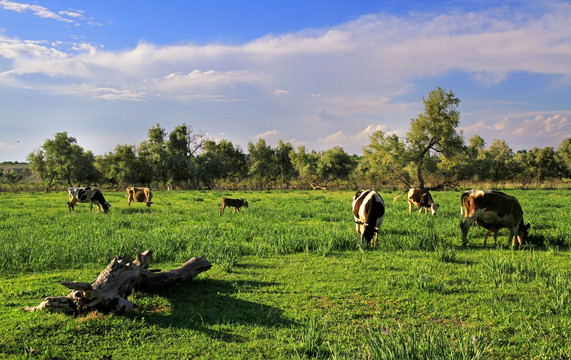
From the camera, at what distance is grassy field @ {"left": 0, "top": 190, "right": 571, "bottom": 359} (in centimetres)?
403

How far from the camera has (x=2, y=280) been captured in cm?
673

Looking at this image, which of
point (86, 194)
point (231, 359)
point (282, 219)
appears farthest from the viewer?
point (86, 194)

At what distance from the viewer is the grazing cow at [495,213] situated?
9438 millimetres

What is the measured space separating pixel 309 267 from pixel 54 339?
4832mm

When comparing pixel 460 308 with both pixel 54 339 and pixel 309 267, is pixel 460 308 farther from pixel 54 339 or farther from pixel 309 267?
pixel 54 339

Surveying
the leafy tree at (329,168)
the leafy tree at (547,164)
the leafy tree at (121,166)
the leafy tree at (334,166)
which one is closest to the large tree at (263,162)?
the leafy tree at (329,168)

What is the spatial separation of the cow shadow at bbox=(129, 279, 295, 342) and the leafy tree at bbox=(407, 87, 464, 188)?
1514 inches

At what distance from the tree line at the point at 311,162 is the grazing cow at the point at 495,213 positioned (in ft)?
105

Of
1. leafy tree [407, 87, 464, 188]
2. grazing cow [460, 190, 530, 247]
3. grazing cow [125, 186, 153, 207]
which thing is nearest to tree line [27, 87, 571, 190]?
leafy tree [407, 87, 464, 188]

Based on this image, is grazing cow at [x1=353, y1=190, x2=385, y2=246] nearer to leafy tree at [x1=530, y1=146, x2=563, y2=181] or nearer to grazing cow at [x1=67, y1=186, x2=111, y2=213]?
grazing cow at [x1=67, y1=186, x2=111, y2=213]

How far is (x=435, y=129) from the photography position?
133 feet

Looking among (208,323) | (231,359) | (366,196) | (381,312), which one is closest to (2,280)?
(208,323)

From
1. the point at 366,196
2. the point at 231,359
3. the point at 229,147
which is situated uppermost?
the point at 229,147

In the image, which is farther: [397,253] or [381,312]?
[397,253]
